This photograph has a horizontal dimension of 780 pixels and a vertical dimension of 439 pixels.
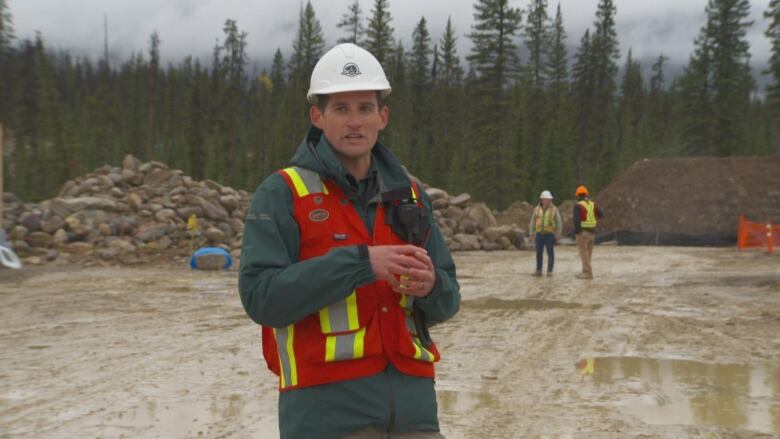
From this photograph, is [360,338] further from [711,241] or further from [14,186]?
[14,186]

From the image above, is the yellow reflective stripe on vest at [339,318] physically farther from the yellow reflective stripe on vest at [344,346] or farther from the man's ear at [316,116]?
the man's ear at [316,116]

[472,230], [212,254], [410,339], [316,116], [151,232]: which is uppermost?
[316,116]

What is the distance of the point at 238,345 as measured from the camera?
28.4 ft

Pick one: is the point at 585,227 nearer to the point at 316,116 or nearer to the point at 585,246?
the point at 585,246

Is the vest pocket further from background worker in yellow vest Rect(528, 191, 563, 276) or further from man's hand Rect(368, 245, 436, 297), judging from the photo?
background worker in yellow vest Rect(528, 191, 563, 276)

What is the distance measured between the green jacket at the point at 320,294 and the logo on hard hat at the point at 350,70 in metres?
0.23

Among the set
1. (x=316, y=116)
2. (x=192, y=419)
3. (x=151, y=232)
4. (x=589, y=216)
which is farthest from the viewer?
(x=151, y=232)

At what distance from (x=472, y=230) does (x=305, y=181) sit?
26.5 metres

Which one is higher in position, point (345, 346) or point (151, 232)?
point (345, 346)

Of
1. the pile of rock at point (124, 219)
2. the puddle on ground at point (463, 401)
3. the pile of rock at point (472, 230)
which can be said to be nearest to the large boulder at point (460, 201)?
the pile of rock at point (472, 230)

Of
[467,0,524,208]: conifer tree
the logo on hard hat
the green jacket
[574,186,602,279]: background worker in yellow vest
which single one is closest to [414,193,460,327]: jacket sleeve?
the green jacket

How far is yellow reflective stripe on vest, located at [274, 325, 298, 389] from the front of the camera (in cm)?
199

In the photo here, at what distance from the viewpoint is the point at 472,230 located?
92.8 ft

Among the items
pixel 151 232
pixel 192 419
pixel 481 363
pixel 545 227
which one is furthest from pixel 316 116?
pixel 151 232
